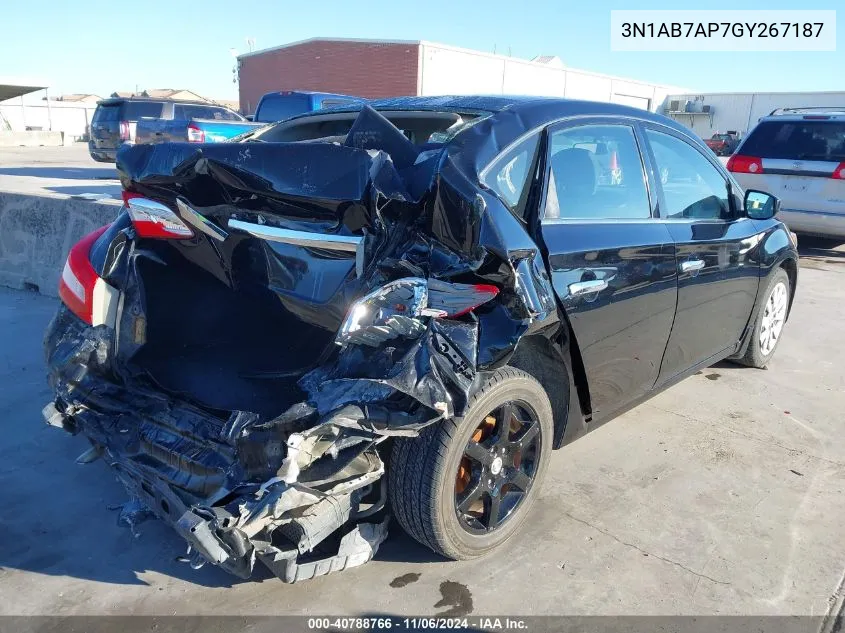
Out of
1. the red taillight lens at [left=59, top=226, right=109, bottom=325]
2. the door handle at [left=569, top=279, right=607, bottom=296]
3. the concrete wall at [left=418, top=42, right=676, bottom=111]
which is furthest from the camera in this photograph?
the concrete wall at [left=418, top=42, right=676, bottom=111]

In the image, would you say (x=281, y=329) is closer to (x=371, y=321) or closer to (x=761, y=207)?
(x=371, y=321)

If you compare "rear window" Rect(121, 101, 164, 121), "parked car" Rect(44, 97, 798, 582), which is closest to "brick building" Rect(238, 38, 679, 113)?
"rear window" Rect(121, 101, 164, 121)

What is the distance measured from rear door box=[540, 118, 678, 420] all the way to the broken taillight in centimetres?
191

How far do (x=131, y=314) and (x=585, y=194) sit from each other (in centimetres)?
213

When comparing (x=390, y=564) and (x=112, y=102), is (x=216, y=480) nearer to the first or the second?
(x=390, y=564)

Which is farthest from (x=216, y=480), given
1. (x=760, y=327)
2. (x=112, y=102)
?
(x=112, y=102)

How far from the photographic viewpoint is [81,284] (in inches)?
120

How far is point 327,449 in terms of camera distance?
229 cm

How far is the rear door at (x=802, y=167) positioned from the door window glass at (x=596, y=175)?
666 cm

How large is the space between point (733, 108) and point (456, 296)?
48.8 m

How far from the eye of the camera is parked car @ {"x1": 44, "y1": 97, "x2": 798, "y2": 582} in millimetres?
2361

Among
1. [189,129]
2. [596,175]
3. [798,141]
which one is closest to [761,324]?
[596,175]

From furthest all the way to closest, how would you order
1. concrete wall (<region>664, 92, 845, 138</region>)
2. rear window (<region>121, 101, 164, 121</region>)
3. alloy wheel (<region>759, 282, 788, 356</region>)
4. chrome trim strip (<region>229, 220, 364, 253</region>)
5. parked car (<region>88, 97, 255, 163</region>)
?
concrete wall (<region>664, 92, 845, 138</region>) < rear window (<region>121, 101, 164, 121</region>) < parked car (<region>88, 97, 255, 163</region>) < alloy wheel (<region>759, 282, 788, 356</region>) < chrome trim strip (<region>229, 220, 364, 253</region>)

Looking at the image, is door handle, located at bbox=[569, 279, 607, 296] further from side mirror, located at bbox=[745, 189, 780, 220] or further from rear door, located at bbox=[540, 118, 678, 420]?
side mirror, located at bbox=[745, 189, 780, 220]
